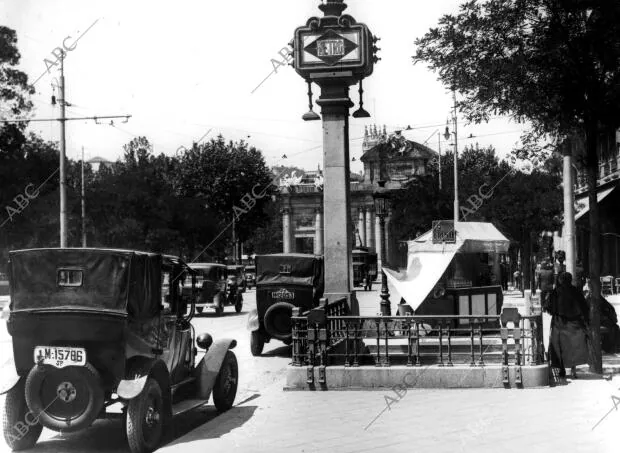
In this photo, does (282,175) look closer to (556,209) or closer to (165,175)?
(165,175)

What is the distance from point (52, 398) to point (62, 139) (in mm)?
23307

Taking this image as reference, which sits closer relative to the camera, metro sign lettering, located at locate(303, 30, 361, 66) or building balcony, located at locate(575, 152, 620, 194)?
metro sign lettering, located at locate(303, 30, 361, 66)

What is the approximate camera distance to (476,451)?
7.19m

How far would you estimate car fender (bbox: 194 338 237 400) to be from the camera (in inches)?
374

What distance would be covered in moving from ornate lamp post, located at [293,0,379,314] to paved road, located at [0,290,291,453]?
1.96 metres

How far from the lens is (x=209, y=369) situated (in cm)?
970

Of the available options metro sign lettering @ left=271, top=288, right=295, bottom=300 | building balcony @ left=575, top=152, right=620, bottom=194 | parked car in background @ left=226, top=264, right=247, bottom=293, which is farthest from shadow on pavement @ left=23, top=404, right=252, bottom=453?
building balcony @ left=575, top=152, right=620, bottom=194

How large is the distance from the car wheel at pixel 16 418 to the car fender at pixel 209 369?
2.07 m

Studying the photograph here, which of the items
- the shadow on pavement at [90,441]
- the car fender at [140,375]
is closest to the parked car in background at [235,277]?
the shadow on pavement at [90,441]

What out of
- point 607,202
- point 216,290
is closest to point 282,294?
point 216,290

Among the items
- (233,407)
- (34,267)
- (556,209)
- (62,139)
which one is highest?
(62,139)

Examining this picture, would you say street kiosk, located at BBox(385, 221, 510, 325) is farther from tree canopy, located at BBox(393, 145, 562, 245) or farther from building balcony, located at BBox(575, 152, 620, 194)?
building balcony, located at BBox(575, 152, 620, 194)

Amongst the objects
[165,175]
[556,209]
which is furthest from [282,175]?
[556,209]

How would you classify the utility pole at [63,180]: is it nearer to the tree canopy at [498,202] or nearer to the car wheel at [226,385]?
the tree canopy at [498,202]
